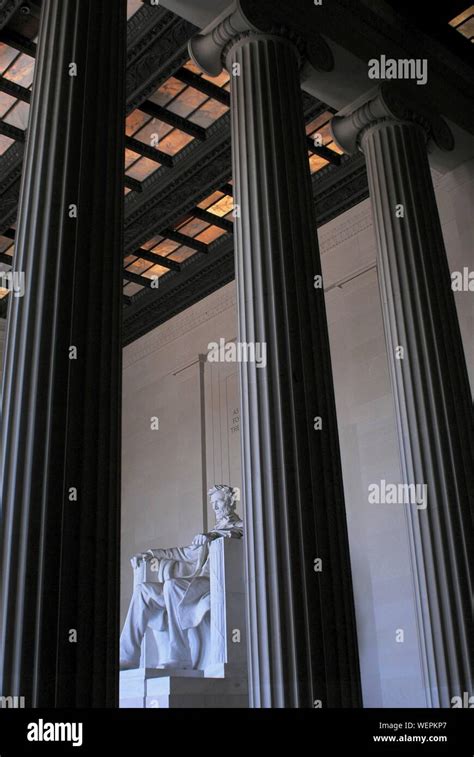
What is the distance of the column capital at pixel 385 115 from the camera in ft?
32.6

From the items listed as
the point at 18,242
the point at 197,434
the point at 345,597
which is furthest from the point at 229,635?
the point at 197,434

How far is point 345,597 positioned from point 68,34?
16.4 feet

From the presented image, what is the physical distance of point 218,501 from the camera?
1089cm

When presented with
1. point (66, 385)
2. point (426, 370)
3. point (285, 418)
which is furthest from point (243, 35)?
point (66, 385)

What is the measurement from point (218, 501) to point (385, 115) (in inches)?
212

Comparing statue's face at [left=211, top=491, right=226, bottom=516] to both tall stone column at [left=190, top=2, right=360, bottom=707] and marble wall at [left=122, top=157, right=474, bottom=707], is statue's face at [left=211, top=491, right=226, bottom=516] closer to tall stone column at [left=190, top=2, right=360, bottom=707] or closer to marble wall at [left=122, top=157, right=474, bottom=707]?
marble wall at [left=122, top=157, right=474, bottom=707]

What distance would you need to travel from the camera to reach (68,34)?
6469 millimetres

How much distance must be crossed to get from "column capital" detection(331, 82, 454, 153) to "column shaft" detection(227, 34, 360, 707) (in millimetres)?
1769

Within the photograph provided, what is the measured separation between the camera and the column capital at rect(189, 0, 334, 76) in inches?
327

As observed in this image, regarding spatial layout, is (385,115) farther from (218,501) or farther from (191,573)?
(191,573)

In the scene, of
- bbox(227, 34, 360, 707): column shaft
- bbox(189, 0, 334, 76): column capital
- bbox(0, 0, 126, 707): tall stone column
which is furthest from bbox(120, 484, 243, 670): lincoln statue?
bbox(189, 0, 334, 76): column capital

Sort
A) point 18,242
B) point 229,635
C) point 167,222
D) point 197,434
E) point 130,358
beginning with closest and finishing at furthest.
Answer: point 18,242 → point 229,635 → point 167,222 → point 197,434 → point 130,358

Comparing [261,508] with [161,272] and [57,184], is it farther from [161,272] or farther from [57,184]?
[161,272]

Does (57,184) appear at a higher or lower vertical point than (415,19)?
lower
